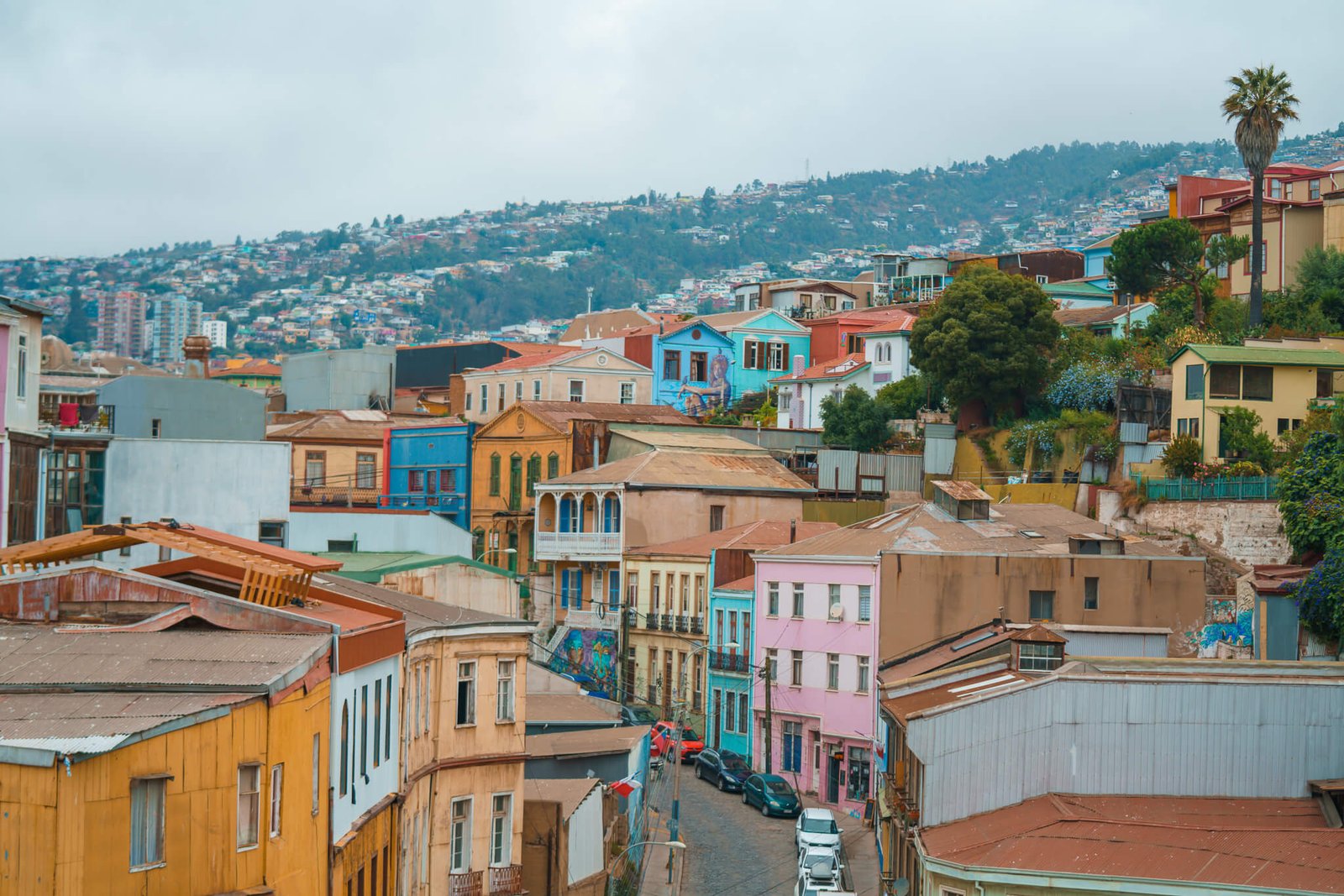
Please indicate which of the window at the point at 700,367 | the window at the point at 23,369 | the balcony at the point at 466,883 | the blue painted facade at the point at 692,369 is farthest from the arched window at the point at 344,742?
the window at the point at 700,367

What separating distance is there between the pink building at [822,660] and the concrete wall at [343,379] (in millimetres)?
45842

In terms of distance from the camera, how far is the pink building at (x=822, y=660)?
53375mm

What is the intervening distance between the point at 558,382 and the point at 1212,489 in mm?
37018

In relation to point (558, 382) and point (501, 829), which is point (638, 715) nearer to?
point (501, 829)

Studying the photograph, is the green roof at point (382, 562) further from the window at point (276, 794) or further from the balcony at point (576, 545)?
the window at point (276, 794)

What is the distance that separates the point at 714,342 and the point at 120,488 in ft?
174

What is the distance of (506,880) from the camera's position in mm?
32875

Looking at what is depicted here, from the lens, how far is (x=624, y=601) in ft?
220

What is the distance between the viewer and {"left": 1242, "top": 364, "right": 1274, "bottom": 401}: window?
5947cm

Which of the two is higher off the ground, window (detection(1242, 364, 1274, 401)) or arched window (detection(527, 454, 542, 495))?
window (detection(1242, 364, 1274, 401))

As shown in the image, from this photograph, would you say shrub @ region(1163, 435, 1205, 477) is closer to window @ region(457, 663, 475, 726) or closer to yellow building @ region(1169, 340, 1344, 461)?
yellow building @ region(1169, 340, 1344, 461)

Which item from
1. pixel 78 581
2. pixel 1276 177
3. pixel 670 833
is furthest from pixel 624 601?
pixel 1276 177

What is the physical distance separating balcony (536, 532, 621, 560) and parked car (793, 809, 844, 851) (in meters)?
23.9

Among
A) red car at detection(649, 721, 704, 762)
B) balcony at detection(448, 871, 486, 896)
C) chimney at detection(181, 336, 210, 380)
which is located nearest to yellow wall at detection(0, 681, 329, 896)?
balcony at detection(448, 871, 486, 896)
